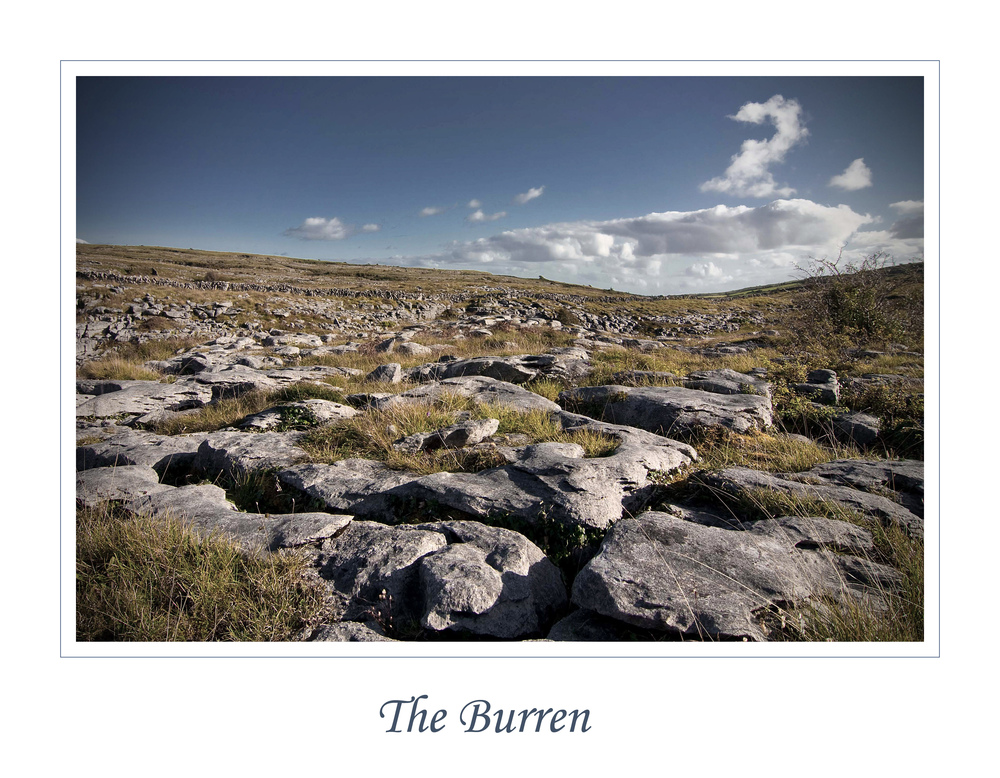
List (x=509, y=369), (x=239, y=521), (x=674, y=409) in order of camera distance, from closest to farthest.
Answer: (x=239, y=521) → (x=674, y=409) → (x=509, y=369)

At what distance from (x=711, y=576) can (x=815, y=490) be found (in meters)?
1.75

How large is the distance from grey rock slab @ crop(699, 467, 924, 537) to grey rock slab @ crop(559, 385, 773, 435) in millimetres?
1344

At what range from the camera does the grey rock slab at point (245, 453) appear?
173 inches

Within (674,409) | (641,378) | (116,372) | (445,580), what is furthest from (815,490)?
(116,372)

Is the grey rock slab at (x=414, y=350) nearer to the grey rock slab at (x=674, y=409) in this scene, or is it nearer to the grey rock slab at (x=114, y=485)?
the grey rock slab at (x=674, y=409)

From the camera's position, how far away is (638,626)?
2.48m

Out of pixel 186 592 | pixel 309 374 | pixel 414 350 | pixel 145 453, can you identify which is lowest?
pixel 186 592

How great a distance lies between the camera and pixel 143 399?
7.20 metres

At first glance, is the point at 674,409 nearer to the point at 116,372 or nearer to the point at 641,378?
the point at 641,378

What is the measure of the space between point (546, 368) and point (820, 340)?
7478 millimetres

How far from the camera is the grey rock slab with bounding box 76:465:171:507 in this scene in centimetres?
365

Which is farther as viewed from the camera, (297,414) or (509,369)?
(509,369)

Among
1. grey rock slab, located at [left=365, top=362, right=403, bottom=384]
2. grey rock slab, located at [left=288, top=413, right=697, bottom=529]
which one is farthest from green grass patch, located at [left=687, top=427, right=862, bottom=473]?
grey rock slab, located at [left=365, top=362, right=403, bottom=384]
